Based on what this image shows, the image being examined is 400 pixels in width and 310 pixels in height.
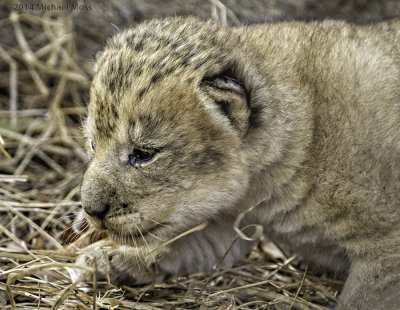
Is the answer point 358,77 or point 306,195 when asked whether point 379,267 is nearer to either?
point 306,195

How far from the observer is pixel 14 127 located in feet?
18.0

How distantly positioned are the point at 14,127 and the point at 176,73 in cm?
277

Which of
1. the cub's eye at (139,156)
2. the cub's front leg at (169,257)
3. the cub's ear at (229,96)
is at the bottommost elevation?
the cub's front leg at (169,257)

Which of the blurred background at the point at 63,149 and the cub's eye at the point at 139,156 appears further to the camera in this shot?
the blurred background at the point at 63,149

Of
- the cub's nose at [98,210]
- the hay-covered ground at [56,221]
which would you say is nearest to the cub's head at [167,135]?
the cub's nose at [98,210]

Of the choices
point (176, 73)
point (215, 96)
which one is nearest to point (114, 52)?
point (176, 73)

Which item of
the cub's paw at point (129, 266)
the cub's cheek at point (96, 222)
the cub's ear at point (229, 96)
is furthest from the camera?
the cub's paw at point (129, 266)

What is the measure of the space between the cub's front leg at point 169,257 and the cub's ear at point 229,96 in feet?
2.97

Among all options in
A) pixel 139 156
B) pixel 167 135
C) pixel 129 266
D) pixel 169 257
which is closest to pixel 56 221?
pixel 129 266

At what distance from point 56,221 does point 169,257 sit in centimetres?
97

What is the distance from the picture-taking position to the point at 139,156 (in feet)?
10.6

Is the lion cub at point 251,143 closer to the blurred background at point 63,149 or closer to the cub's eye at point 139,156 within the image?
the cub's eye at point 139,156

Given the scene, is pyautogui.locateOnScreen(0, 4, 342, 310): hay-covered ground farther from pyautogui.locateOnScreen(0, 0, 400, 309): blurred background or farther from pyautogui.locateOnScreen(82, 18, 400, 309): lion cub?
pyautogui.locateOnScreen(82, 18, 400, 309): lion cub

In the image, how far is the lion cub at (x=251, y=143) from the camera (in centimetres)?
322
